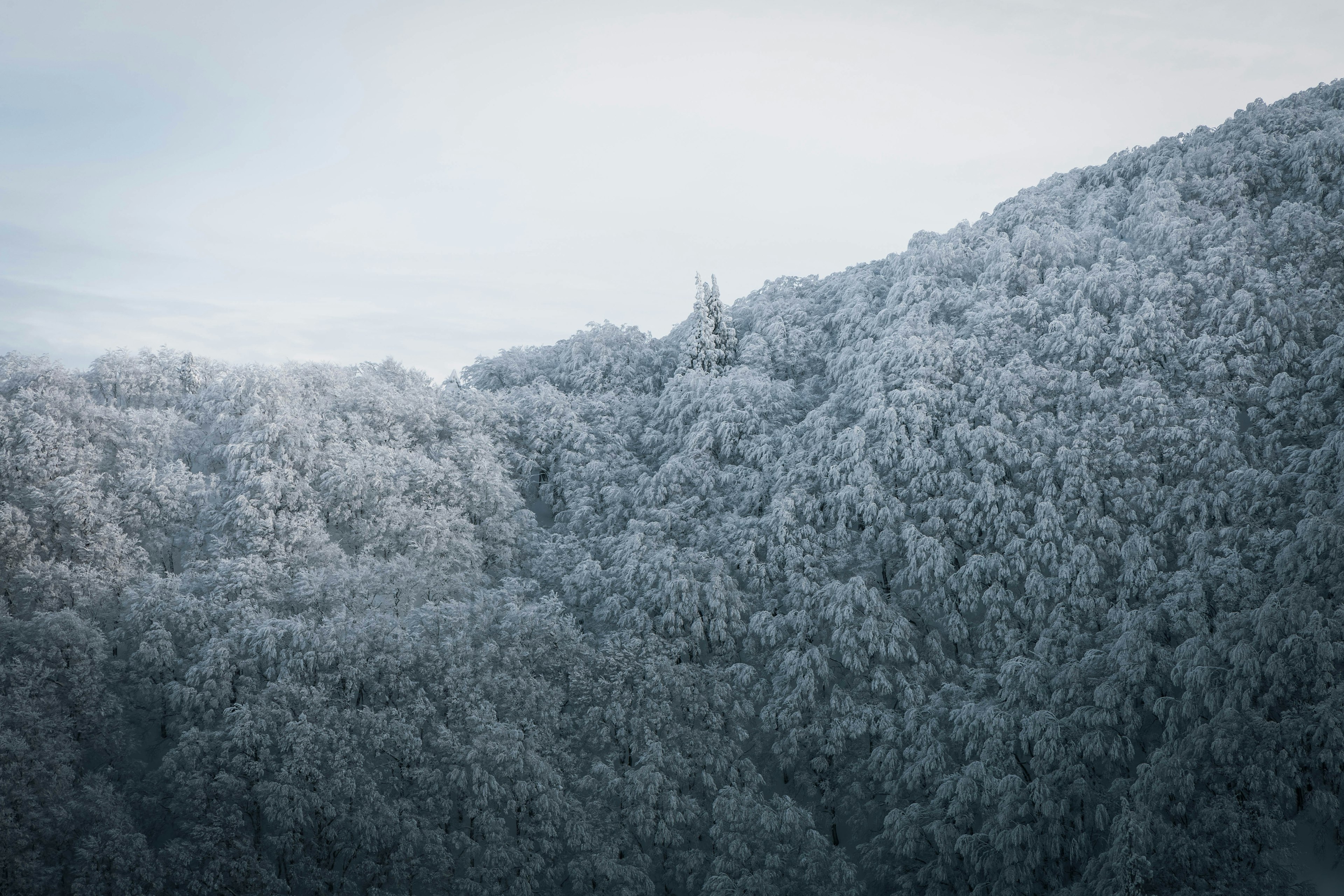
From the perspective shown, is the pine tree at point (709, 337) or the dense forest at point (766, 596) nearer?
the dense forest at point (766, 596)

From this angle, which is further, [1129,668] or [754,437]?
[754,437]

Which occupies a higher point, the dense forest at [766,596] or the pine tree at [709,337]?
the pine tree at [709,337]

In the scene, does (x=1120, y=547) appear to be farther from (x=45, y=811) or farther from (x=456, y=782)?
(x=45, y=811)

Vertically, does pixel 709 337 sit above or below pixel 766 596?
above

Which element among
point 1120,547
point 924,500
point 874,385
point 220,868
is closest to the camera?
point 220,868

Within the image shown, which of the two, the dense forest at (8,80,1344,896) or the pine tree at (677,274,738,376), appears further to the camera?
the pine tree at (677,274,738,376)

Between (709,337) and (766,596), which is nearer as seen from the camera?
(766,596)

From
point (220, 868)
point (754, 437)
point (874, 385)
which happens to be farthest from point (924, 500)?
point (220, 868)

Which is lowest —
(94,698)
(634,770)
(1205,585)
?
(634,770)
